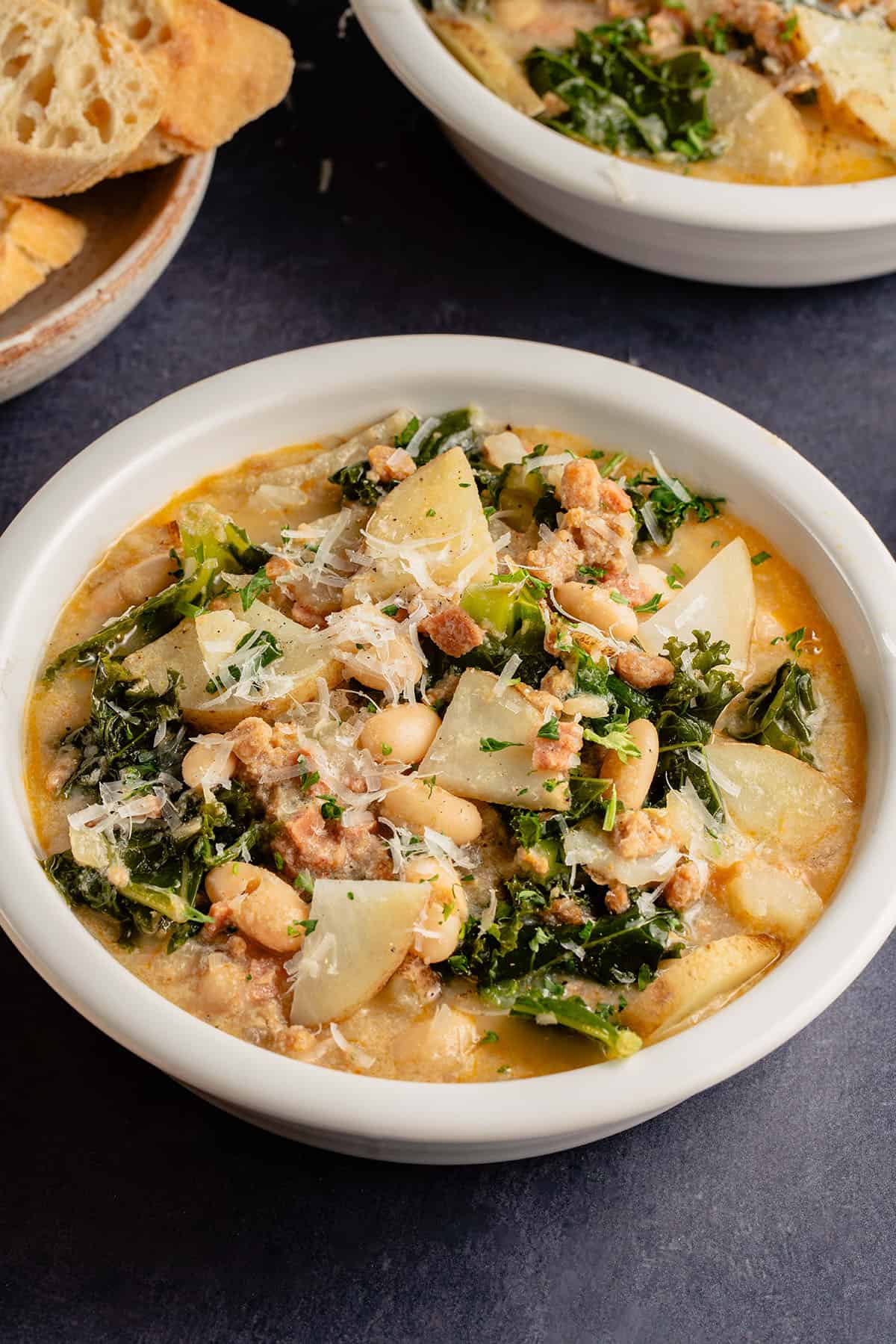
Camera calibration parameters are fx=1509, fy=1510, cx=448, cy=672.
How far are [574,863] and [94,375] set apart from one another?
2.36m

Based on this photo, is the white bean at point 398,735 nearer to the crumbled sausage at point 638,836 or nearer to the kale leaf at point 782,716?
the crumbled sausage at point 638,836

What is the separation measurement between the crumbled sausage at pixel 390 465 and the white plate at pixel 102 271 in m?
0.98

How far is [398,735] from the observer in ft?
10.5

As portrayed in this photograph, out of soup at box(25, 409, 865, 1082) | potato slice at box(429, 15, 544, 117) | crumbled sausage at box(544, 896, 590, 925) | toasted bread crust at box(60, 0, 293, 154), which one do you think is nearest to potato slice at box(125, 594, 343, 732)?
soup at box(25, 409, 865, 1082)

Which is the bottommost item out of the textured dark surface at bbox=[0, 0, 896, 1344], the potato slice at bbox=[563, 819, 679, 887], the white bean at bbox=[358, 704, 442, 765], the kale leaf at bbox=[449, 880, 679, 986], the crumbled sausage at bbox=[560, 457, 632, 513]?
the textured dark surface at bbox=[0, 0, 896, 1344]

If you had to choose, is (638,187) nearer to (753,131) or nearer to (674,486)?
(753,131)

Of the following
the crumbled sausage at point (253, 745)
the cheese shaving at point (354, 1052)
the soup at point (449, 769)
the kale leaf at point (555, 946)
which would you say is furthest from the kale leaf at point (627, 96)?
the cheese shaving at point (354, 1052)

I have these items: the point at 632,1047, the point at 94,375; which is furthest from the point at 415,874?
the point at 94,375

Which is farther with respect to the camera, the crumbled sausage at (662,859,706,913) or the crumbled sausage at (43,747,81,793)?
the crumbled sausage at (43,747,81,793)

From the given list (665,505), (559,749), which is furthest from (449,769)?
(665,505)

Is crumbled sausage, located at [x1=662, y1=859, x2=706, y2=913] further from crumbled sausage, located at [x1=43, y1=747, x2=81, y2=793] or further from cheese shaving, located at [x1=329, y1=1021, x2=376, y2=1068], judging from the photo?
crumbled sausage, located at [x1=43, y1=747, x2=81, y2=793]

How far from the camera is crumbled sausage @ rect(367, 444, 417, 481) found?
3.73 metres

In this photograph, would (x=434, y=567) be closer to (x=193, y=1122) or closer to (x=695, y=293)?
(x=193, y=1122)

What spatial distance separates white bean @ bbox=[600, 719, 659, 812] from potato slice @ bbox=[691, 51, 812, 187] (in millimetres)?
2007
